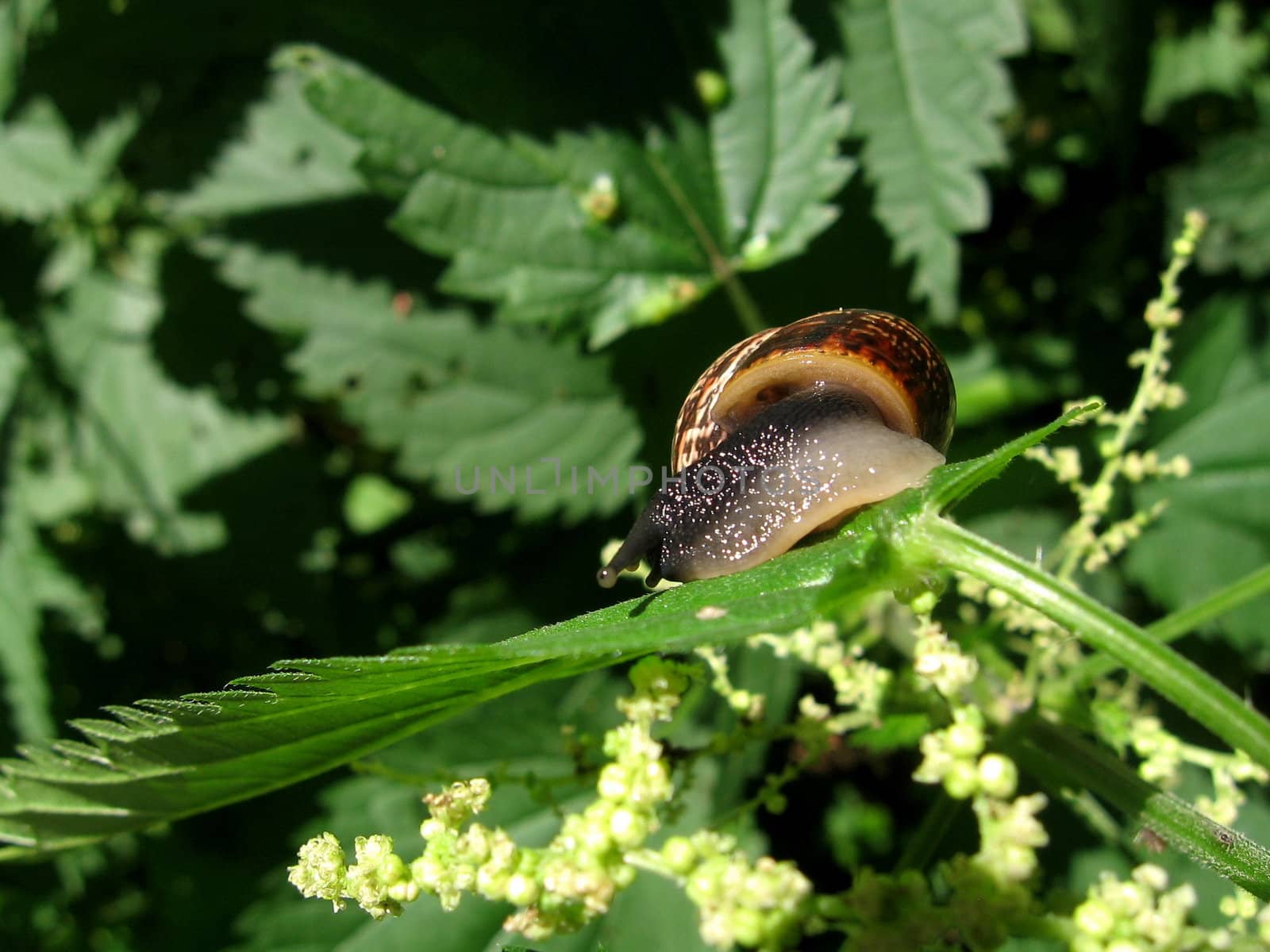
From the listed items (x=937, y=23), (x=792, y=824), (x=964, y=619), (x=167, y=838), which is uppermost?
(x=937, y=23)

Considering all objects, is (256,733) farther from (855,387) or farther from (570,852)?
(855,387)

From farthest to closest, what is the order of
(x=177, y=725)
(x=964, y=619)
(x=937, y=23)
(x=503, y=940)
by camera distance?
(x=937, y=23) → (x=503, y=940) → (x=964, y=619) → (x=177, y=725)

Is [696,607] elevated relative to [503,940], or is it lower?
elevated

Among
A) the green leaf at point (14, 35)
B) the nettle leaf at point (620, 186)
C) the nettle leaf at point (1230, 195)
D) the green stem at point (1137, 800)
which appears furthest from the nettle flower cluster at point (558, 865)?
the green leaf at point (14, 35)

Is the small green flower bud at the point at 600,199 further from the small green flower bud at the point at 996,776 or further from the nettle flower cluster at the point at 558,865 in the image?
the small green flower bud at the point at 996,776

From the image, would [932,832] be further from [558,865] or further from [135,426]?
[135,426]

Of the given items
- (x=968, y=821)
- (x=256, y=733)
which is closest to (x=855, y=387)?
(x=968, y=821)

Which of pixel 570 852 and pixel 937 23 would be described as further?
pixel 937 23
